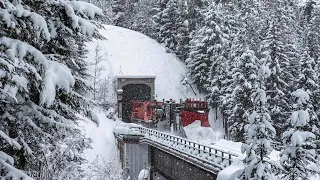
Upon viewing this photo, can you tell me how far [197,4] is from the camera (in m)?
63.6

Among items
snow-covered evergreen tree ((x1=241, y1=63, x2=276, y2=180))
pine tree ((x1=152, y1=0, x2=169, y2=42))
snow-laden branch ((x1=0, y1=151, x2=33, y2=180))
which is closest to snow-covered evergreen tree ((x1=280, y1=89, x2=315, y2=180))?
snow-covered evergreen tree ((x1=241, y1=63, x2=276, y2=180))

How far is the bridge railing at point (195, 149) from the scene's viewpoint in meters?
18.5

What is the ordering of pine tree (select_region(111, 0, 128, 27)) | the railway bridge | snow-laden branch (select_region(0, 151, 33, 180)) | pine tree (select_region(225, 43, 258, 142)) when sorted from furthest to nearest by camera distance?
pine tree (select_region(111, 0, 128, 27)), pine tree (select_region(225, 43, 258, 142)), the railway bridge, snow-laden branch (select_region(0, 151, 33, 180))

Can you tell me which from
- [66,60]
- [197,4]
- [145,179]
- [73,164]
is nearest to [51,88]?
[66,60]

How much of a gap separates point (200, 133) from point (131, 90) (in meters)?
26.9

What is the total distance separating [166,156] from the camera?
27281 millimetres

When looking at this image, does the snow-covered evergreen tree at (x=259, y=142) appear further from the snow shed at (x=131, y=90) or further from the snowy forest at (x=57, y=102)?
the snow shed at (x=131, y=90)

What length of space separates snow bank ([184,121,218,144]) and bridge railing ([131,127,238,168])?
1.70 metres

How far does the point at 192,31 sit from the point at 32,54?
2185 inches

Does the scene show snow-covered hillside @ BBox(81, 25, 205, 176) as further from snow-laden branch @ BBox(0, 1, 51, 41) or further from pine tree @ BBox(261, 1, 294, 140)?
snow-laden branch @ BBox(0, 1, 51, 41)

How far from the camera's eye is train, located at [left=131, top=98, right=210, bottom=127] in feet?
95.5

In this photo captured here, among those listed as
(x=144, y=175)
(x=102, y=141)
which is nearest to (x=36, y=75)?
→ (x=144, y=175)

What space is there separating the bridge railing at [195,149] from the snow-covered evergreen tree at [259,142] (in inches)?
255

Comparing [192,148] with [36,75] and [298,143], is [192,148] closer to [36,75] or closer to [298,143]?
[298,143]
